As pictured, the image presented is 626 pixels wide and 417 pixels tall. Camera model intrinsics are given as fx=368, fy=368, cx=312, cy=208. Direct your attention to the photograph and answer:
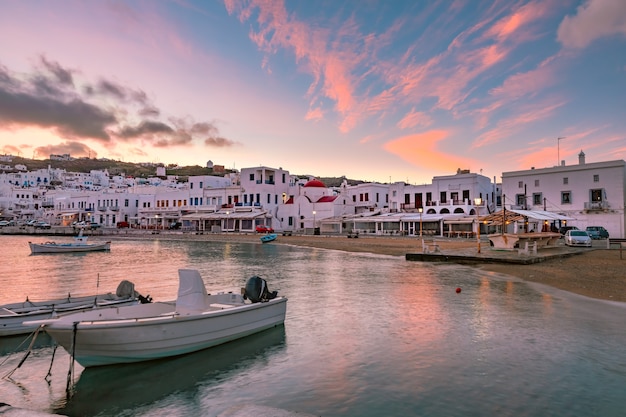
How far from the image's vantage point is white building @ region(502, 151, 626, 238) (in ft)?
144

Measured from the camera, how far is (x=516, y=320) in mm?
12062

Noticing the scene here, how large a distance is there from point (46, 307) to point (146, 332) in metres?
5.66

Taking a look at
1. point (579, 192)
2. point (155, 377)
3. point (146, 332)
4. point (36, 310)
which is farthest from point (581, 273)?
point (579, 192)

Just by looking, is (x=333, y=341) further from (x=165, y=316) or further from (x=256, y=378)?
(x=165, y=316)

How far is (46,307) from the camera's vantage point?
11.7m

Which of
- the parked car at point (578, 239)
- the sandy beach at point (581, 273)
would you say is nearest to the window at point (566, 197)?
the parked car at point (578, 239)

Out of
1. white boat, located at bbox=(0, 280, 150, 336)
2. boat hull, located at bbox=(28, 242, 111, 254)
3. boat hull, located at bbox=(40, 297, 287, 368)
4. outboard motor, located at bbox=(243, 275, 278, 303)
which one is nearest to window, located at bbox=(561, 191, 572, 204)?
outboard motor, located at bbox=(243, 275, 278, 303)

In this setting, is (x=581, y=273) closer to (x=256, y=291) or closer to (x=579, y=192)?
(x=256, y=291)

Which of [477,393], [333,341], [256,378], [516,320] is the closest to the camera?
[477,393]

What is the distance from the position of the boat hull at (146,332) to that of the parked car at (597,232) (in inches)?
1849

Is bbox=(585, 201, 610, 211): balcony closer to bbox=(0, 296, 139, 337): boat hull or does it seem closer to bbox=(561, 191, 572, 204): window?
bbox=(561, 191, 572, 204): window

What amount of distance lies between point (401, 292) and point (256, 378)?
10.3 meters

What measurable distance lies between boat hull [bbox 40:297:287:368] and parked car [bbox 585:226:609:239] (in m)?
47.0

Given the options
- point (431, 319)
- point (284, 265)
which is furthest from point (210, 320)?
point (284, 265)
